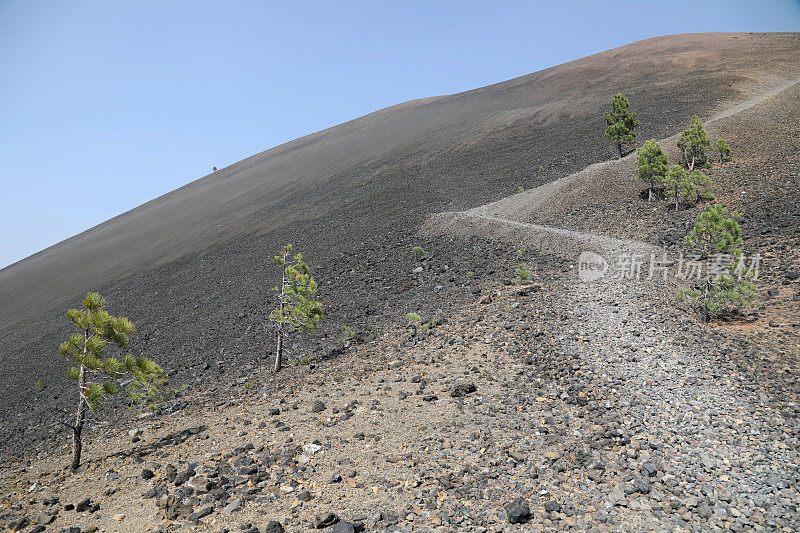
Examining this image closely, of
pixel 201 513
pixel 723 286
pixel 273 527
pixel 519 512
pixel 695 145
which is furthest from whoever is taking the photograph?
pixel 695 145

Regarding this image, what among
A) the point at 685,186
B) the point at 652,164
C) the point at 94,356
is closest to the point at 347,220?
the point at 652,164

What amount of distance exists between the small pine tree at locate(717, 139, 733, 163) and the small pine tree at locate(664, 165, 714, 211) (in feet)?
11.3

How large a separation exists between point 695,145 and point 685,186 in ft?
13.9

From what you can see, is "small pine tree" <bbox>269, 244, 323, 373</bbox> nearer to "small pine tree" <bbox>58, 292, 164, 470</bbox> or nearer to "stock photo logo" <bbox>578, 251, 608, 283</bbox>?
"small pine tree" <bbox>58, 292, 164, 470</bbox>

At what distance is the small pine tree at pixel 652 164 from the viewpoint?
22656mm

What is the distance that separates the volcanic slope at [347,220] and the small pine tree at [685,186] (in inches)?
351

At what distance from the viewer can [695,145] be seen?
23.5 meters

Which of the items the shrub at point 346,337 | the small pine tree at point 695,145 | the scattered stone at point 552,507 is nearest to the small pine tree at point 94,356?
the shrub at point 346,337

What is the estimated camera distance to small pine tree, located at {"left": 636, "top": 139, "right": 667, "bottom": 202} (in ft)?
74.3

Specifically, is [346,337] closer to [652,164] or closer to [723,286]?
[723,286]

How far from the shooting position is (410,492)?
782cm

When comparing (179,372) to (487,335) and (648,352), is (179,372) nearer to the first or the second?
(487,335)

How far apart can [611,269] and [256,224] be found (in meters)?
33.9

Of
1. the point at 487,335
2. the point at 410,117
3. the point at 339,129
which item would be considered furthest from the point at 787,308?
the point at 339,129
